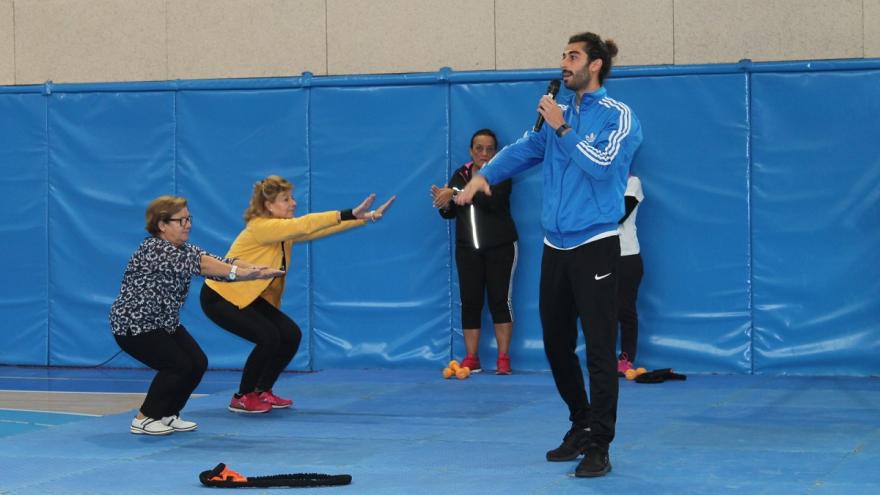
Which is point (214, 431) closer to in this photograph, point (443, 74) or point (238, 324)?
point (238, 324)

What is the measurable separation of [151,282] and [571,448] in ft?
8.83

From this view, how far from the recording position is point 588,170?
571 cm

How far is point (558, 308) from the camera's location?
234 inches

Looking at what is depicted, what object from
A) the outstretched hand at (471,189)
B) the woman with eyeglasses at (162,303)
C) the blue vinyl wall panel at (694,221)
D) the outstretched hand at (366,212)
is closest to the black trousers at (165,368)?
the woman with eyeglasses at (162,303)

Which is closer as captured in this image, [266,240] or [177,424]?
[177,424]

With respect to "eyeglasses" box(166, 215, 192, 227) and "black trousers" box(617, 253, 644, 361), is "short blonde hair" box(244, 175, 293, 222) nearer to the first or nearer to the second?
"eyeglasses" box(166, 215, 192, 227)

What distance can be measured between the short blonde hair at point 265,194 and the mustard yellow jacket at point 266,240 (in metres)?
0.05

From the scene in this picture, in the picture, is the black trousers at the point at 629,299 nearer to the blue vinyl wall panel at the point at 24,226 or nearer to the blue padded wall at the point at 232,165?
the blue padded wall at the point at 232,165

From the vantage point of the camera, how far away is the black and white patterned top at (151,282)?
723 cm

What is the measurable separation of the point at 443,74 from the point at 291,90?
1332 millimetres

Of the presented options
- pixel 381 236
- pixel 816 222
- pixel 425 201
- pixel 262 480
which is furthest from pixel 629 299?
pixel 262 480

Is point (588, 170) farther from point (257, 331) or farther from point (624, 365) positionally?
point (624, 365)

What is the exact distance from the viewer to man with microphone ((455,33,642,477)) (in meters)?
5.78

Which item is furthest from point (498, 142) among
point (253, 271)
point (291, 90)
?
point (253, 271)
